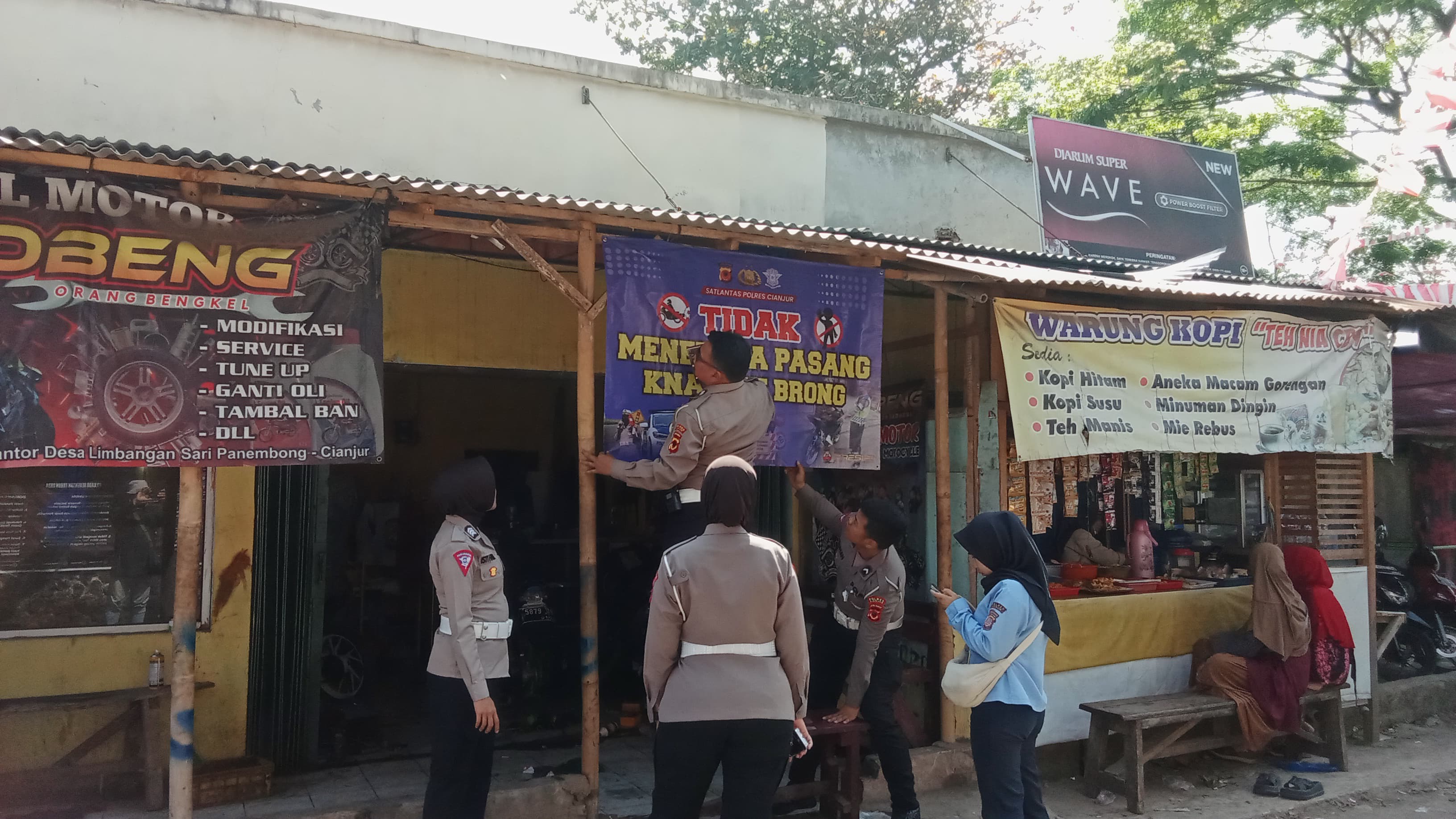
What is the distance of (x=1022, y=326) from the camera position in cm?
607

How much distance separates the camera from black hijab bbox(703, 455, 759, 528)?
3475mm

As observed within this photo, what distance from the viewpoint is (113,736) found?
5391 mm

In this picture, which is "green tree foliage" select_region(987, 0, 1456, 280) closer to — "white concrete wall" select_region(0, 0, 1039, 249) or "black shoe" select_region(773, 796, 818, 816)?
"white concrete wall" select_region(0, 0, 1039, 249)

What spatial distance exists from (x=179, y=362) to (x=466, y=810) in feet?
7.34

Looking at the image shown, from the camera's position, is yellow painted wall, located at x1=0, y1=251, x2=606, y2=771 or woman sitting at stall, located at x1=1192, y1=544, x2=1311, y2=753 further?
woman sitting at stall, located at x1=1192, y1=544, x2=1311, y2=753

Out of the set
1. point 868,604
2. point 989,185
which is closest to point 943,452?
point 868,604

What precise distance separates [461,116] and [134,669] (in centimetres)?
491

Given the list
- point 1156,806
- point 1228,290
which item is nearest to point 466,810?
point 1156,806

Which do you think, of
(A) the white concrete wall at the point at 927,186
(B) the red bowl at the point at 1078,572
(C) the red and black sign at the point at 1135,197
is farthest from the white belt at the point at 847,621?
(C) the red and black sign at the point at 1135,197

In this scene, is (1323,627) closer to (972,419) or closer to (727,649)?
(972,419)

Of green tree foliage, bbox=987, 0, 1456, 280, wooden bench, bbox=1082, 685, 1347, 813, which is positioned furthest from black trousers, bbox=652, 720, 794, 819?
green tree foliage, bbox=987, 0, 1456, 280

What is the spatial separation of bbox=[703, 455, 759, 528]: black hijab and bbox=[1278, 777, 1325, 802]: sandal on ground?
4.60 m

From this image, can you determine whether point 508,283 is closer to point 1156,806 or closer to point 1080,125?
point 1156,806

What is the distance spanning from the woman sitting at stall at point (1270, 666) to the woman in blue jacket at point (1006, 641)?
2849 mm
